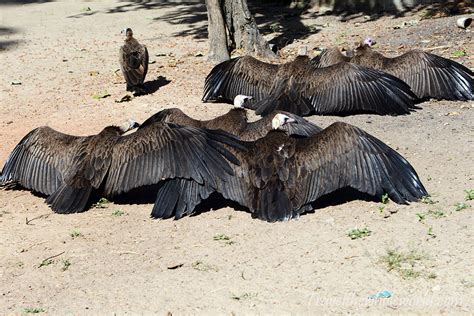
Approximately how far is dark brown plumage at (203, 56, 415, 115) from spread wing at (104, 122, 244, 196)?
262cm

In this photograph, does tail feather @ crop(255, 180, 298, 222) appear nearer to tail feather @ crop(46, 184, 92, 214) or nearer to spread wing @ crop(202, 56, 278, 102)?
tail feather @ crop(46, 184, 92, 214)

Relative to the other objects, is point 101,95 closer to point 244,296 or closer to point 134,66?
point 134,66

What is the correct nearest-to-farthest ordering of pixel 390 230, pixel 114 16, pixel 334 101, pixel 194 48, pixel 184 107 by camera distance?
pixel 390 230 → pixel 334 101 → pixel 184 107 → pixel 194 48 → pixel 114 16

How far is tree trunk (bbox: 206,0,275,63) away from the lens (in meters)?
12.6

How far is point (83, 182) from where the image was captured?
7.57 meters

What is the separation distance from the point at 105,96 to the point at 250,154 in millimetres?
4622

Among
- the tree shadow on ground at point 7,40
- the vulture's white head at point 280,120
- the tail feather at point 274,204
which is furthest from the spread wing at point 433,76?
the tree shadow on ground at point 7,40

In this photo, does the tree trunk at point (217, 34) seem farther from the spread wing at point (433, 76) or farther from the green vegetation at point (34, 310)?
the green vegetation at point (34, 310)

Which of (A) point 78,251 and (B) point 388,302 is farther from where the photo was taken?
(A) point 78,251

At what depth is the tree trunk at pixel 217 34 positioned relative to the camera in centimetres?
1255

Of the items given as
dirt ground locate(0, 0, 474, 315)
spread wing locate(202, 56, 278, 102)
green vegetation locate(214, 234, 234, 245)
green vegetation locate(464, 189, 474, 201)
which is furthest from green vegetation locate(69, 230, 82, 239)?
spread wing locate(202, 56, 278, 102)

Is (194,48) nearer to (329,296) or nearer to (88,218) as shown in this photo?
(88,218)

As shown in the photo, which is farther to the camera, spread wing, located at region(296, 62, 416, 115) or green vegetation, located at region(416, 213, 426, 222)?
spread wing, located at region(296, 62, 416, 115)

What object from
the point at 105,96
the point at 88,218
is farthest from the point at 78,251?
the point at 105,96
